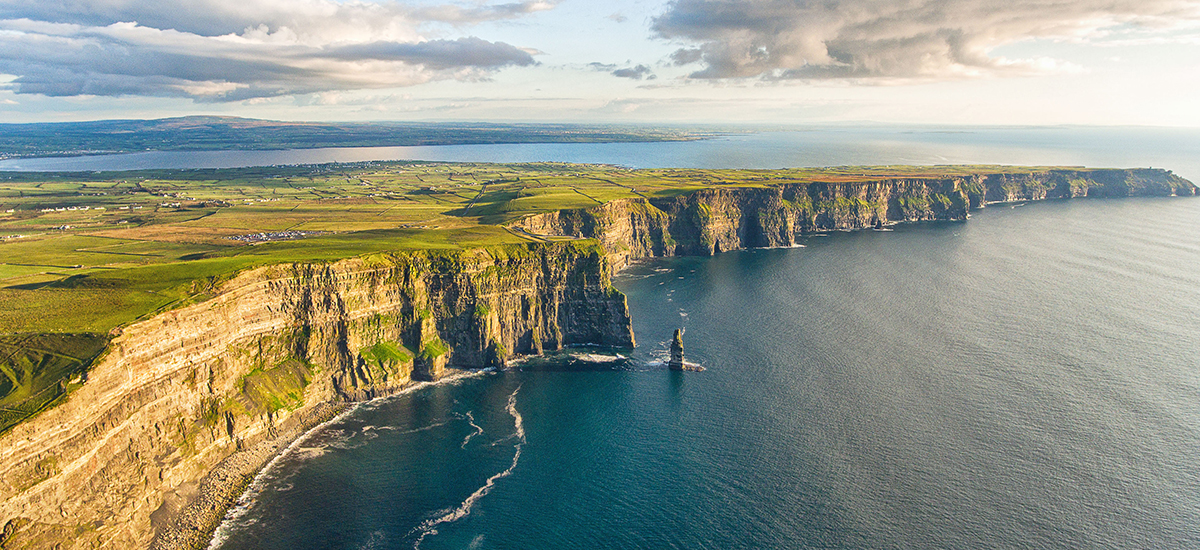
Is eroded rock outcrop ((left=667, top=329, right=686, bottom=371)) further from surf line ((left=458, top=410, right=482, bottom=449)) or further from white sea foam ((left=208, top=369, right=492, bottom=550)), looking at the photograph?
surf line ((left=458, top=410, right=482, bottom=449))

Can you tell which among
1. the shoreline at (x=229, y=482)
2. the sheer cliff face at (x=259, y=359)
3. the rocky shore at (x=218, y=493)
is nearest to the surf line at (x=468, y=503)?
the shoreline at (x=229, y=482)

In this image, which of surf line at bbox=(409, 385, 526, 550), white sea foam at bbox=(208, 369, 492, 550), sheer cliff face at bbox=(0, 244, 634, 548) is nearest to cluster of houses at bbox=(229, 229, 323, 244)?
sheer cliff face at bbox=(0, 244, 634, 548)

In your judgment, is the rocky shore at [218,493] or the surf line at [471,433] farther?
the surf line at [471,433]

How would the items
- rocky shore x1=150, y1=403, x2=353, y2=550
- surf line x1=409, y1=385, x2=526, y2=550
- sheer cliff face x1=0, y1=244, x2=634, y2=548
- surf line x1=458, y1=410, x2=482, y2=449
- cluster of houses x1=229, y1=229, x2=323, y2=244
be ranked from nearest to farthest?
sheer cliff face x1=0, y1=244, x2=634, y2=548 < rocky shore x1=150, y1=403, x2=353, y2=550 < surf line x1=409, y1=385, x2=526, y2=550 < surf line x1=458, y1=410, x2=482, y2=449 < cluster of houses x1=229, y1=229, x2=323, y2=244

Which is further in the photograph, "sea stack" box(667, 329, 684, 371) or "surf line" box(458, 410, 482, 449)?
"sea stack" box(667, 329, 684, 371)

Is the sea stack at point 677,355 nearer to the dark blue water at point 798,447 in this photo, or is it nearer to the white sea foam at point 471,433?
the dark blue water at point 798,447

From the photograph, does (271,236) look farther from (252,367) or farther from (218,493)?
(218,493)

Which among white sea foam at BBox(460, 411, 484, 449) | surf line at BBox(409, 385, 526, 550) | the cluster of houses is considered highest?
the cluster of houses
